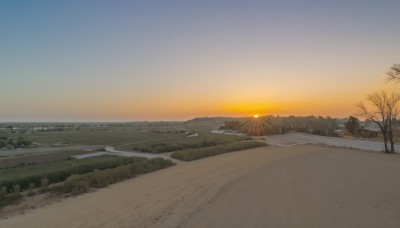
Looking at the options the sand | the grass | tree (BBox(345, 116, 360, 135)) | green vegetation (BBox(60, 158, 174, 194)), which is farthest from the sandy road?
green vegetation (BBox(60, 158, 174, 194))

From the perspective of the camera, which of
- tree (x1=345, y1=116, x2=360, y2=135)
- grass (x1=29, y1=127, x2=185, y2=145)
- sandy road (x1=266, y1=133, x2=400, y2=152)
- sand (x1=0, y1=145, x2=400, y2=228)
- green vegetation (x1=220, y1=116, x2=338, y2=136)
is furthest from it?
green vegetation (x1=220, y1=116, x2=338, y2=136)

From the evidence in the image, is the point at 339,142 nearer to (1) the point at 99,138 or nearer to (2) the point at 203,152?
(2) the point at 203,152

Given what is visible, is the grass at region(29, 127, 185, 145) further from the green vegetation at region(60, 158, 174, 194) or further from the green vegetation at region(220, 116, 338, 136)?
the green vegetation at region(60, 158, 174, 194)

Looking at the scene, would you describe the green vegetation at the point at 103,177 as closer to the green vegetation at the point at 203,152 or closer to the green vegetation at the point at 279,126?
the green vegetation at the point at 203,152

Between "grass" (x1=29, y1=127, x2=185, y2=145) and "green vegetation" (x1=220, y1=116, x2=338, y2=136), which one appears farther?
"green vegetation" (x1=220, y1=116, x2=338, y2=136)

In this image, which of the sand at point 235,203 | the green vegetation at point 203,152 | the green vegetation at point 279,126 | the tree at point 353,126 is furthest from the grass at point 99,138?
the sand at point 235,203

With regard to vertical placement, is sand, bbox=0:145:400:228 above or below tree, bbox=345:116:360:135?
below

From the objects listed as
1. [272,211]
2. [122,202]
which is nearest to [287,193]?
[272,211]
